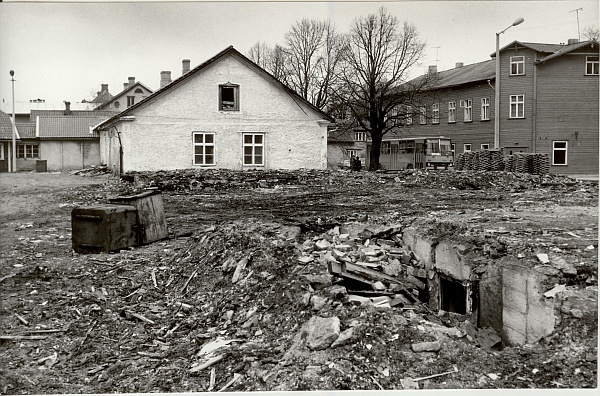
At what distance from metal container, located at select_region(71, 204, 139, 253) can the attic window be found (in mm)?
13838

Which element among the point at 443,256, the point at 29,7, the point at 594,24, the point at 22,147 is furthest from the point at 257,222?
the point at 22,147

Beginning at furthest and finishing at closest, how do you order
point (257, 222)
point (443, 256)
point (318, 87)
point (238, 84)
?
1. point (318, 87)
2. point (238, 84)
3. point (257, 222)
4. point (443, 256)

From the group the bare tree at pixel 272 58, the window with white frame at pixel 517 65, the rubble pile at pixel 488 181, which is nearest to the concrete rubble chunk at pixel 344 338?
the rubble pile at pixel 488 181

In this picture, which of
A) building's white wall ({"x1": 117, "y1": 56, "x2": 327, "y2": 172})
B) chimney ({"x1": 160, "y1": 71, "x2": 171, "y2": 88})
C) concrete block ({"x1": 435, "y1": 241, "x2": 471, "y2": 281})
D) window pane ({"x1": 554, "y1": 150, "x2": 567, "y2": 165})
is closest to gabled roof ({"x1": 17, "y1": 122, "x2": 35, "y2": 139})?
chimney ({"x1": 160, "y1": 71, "x2": 171, "y2": 88})

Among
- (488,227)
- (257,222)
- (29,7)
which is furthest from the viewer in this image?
(257,222)

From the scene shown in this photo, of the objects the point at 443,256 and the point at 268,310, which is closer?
the point at 268,310

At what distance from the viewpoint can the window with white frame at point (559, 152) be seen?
2086 centimetres

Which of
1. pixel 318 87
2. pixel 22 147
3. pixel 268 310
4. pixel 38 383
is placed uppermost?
pixel 318 87

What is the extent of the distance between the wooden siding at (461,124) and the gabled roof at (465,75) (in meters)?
0.48

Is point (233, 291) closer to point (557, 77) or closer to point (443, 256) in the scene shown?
point (443, 256)

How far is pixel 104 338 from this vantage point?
6.25m

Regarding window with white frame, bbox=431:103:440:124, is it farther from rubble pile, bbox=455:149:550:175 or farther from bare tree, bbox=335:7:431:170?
rubble pile, bbox=455:149:550:175

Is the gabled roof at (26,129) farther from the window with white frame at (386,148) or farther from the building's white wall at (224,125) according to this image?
the window with white frame at (386,148)

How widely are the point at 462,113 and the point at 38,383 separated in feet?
99.1
